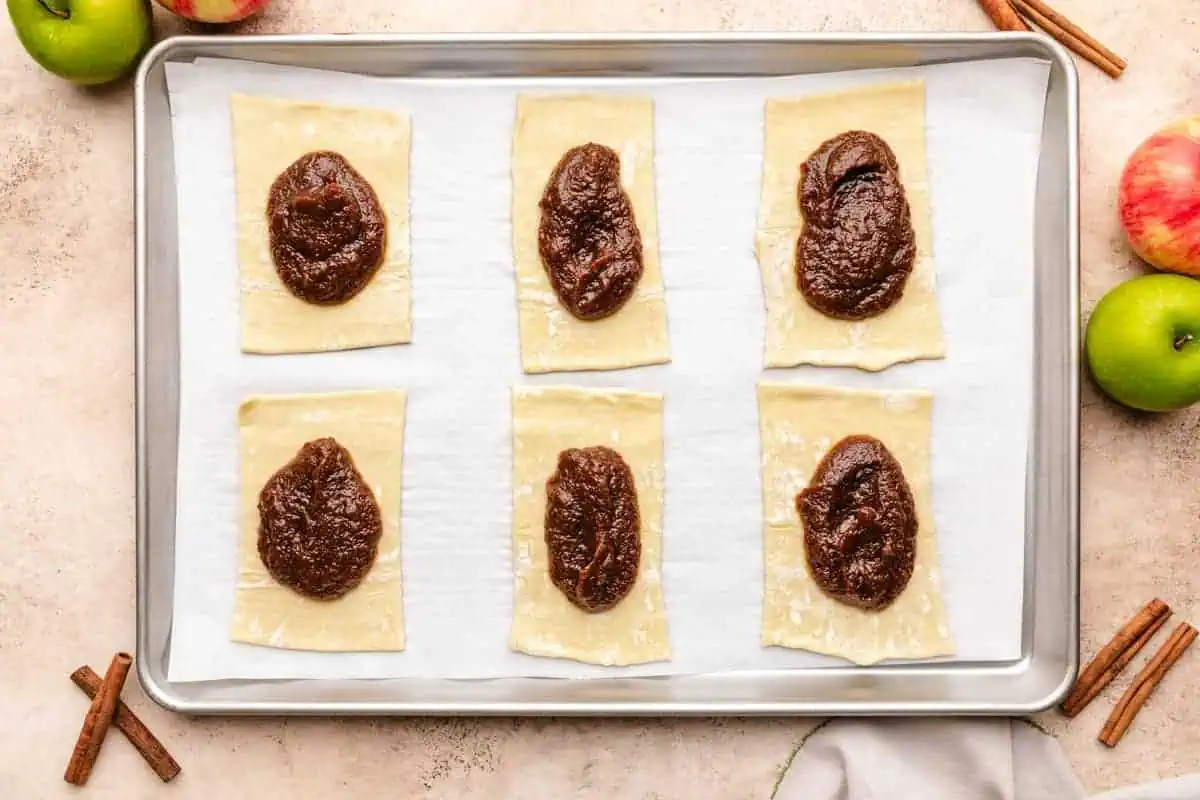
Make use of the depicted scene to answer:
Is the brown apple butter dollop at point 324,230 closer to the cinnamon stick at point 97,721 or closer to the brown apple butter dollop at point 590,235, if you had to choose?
the brown apple butter dollop at point 590,235

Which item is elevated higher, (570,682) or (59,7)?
(59,7)

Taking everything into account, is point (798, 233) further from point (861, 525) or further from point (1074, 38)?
point (1074, 38)

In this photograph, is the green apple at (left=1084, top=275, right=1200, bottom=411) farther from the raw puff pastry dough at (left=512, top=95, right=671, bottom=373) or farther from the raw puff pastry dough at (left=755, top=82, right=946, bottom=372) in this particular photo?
the raw puff pastry dough at (left=512, top=95, right=671, bottom=373)

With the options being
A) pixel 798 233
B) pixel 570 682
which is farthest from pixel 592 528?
pixel 798 233

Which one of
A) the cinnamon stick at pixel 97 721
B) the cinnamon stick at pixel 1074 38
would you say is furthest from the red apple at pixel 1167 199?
the cinnamon stick at pixel 97 721

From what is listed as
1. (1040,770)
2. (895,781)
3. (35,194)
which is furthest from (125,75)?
(1040,770)

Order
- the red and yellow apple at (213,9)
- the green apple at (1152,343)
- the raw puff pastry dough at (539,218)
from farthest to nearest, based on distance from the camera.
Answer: the raw puff pastry dough at (539,218), the red and yellow apple at (213,9), the green apple at (1152,343)
